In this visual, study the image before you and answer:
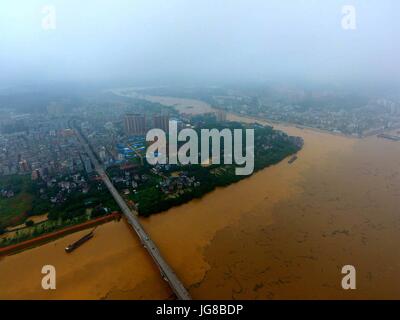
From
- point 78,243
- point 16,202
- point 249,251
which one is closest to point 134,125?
point 16,202

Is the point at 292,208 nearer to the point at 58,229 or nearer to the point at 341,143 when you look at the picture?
the point at 58,229

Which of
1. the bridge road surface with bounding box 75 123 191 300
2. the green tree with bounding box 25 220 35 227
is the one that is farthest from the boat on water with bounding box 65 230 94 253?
the green tree with bounding box 25 220 35 227

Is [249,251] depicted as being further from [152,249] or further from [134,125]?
[134,125]

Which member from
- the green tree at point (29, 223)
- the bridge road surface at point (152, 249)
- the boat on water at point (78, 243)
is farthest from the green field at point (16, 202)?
the bridge road surface at point (152, 249)

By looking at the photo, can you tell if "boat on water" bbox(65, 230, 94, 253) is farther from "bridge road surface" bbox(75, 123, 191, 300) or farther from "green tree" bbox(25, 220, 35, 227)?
"green tree" bbox(25, 220, 35, 227)

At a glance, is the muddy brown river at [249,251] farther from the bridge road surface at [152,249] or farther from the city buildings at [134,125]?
the city buildings at [134,125]
